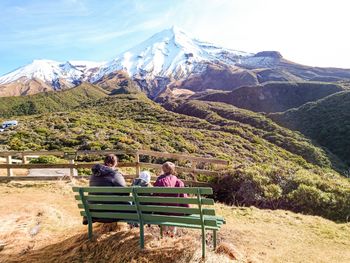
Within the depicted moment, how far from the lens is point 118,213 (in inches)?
211

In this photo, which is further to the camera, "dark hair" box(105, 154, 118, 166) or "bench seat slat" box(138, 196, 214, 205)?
"dark hair" box(105, 154, 118, 166)

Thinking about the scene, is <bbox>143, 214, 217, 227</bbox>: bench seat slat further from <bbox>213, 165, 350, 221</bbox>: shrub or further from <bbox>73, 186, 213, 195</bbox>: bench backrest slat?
<bbox>213, 165, 350, 221</bbox>: shrub

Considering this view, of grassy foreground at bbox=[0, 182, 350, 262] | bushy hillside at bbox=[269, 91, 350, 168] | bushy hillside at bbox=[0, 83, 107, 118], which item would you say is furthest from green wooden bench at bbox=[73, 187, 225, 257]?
bushy hillside at bbox=[0, 83, 107, 118]

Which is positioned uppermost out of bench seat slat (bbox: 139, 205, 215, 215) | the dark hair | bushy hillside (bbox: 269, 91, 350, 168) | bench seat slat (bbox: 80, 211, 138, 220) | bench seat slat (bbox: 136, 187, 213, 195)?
the dark hair

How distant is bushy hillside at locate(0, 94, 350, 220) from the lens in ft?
36.2

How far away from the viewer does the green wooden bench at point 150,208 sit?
15.2 feet

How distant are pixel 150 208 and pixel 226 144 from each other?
3102 centimetres

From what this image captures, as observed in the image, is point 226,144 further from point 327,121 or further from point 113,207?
point 113,207

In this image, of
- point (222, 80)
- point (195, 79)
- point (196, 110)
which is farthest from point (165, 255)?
point (195, 79)

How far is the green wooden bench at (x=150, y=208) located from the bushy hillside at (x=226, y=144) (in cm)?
612

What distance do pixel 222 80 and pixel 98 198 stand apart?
173385mm

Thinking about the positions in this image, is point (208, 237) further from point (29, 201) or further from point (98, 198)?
point (29, 201)

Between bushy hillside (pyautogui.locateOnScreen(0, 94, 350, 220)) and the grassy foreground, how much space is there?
1401 mm

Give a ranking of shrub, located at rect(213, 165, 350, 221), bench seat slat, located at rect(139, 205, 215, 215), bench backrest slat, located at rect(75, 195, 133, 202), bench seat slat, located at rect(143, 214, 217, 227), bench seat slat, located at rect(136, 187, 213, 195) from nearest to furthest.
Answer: bench seat slat, located at rect(136, 187, 213, 195), bench seat slat, located at rect(139, 205, 215, 215), bench seat slat, located at rect(143, 214, 217, 227), bench backrest slat, located at rect(75, 195, 133, 202), shrub, located at rect(213, 165, 350, 221)
